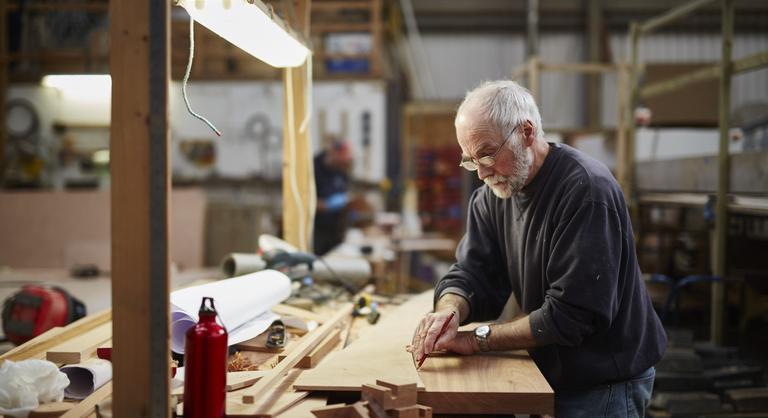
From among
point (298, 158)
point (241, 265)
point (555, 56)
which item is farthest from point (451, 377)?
point (555, 56)

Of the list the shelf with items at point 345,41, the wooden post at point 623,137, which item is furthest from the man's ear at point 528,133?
the shelf with items at point 345,41

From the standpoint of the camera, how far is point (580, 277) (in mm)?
1923

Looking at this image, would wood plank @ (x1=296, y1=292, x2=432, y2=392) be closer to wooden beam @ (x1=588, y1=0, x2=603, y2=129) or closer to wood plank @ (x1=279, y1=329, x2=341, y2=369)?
wood plank @ (x1=279, y1=329, x2=341, y2=369)

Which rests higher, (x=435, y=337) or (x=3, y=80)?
(x=3, y=80)

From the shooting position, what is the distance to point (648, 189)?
6395mm

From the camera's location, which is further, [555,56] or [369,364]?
[555,56]

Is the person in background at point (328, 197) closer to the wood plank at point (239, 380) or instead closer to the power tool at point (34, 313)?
the power tool at point (34, 313)

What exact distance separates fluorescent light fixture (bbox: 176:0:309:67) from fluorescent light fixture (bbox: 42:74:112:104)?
1476 mm

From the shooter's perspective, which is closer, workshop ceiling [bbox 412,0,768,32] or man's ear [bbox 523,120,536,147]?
man's ear [bbox 523,120,536,147]

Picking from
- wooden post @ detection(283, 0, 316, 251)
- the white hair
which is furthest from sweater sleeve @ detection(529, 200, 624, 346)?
wooden post @ detection(283, 0, 316, 251)

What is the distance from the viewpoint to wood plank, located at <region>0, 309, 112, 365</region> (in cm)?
210

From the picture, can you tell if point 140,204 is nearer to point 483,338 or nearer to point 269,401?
point 269,401

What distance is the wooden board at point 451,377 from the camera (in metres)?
1.73

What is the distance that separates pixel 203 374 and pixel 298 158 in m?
2.27
